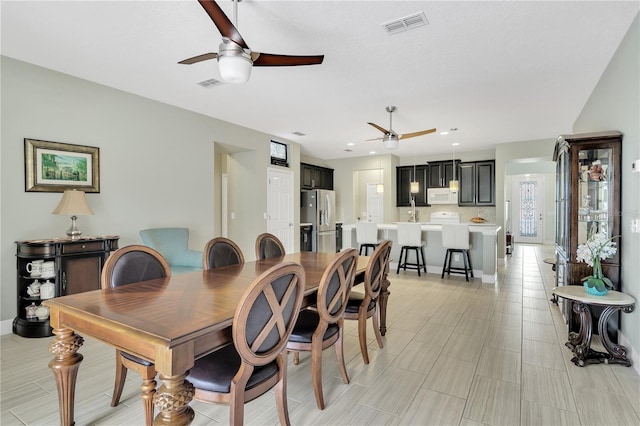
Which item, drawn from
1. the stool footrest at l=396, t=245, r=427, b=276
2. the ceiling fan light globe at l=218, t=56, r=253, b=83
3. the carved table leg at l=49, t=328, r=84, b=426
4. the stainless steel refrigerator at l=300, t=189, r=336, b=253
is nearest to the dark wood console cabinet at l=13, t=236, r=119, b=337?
the carved table leg at l=49, t=328, r=84, b=426

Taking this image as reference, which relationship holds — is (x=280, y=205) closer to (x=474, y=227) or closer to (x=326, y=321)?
(x=474, y=227)

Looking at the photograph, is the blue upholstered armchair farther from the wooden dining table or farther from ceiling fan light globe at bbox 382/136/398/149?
ceiling fan light globe at bbox 382/136/398/149

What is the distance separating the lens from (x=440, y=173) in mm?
8539

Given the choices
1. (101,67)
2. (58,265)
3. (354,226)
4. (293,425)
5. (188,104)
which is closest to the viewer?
(293,425)

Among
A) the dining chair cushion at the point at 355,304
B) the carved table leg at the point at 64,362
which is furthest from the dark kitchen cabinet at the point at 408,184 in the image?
the carved table leg at the point at 64,362

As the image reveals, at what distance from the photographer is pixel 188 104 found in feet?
15.5

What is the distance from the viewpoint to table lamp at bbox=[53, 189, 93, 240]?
10.9ft

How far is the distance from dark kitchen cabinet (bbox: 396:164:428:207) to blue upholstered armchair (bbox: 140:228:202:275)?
6152 millimetres

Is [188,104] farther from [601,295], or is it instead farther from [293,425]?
[601,295]

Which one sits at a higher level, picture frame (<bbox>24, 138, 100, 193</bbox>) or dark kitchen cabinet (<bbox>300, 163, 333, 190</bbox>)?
dark kitchen cabinet (<bbox>300, 163, 333, 190</bbox>)

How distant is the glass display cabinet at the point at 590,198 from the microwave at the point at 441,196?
16.4 ft

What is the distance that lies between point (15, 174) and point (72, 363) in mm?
2670

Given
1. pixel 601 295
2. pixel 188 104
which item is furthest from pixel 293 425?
pixel 188 104

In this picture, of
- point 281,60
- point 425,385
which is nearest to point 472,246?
point 425,385
